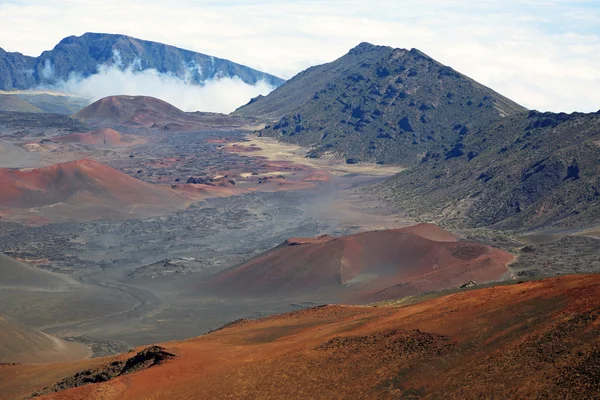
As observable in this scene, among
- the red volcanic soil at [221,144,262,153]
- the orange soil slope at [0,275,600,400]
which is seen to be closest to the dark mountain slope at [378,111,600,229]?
the orange soil slope at [0,275,600,400]

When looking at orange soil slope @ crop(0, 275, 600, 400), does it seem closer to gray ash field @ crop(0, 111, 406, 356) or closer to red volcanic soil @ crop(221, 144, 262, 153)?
gray ash field @ crop(0, 111, 406, 356)

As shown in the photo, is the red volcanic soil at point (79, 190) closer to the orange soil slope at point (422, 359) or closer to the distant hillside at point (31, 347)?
the distant hillside at point (31, 347)

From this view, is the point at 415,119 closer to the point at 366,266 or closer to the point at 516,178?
the point at 516,178

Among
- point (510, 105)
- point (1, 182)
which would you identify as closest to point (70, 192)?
Result: point (1, 182)

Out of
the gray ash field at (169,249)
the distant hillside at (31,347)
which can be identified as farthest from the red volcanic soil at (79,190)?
the distant hillside at (31,347)

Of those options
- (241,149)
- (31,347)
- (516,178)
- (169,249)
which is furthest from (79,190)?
(241,149)

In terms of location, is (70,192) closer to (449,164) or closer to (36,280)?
(36,280)
